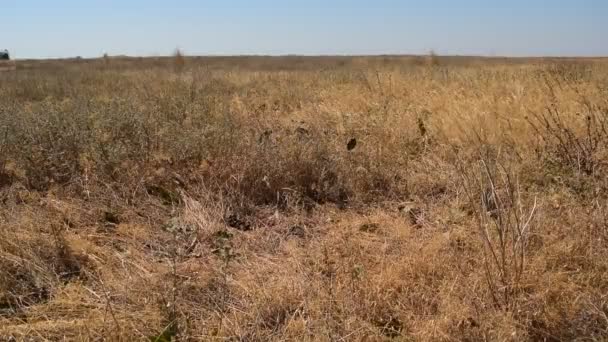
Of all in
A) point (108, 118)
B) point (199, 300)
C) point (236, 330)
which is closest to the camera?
point (236, 330)

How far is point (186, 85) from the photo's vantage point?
29.6 feet

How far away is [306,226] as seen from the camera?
3.40 metres

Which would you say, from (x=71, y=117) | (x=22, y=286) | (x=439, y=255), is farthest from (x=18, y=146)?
(x=439, y=255)

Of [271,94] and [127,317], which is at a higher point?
[271,94]

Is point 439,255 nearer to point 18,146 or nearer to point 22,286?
point 22,286

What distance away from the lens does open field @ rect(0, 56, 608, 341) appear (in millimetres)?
2238

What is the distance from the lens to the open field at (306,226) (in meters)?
2.24

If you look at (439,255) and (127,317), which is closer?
(127,317)

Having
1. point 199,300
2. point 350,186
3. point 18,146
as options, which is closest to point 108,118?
point 18,146

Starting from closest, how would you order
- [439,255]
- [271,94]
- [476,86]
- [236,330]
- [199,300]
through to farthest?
[236,330] < [199,300] < [439,255] < [476,86] < [271,94]

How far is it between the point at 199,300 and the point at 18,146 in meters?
2.62

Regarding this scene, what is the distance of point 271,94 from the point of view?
834 centimetres

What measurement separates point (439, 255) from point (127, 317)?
160cm

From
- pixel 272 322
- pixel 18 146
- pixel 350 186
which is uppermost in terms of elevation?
pixel 18 146
